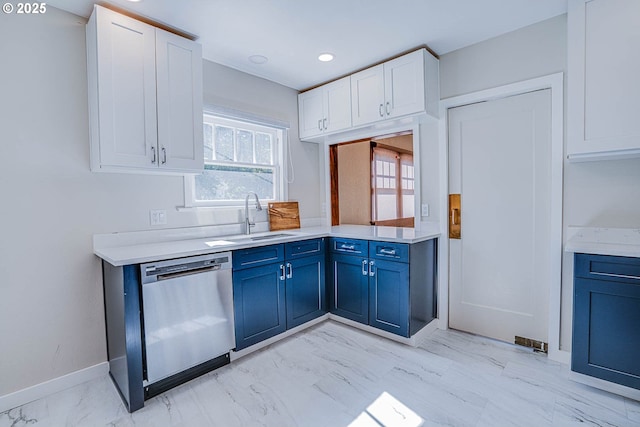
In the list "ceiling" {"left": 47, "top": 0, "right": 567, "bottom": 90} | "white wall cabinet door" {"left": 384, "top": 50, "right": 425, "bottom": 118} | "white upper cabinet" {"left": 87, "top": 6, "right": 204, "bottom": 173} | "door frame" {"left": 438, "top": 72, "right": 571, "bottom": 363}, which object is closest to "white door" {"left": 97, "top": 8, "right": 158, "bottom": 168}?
"white upper cabinet" {"left": 87, "top": 6, "right": 204, "bottom": 173}

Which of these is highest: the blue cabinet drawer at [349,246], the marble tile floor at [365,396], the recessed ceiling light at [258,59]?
the recessed ceiling light at [258,59]

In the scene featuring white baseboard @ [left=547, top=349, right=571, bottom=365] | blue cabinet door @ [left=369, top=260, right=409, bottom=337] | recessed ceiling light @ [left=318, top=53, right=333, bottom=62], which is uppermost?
recessed ceiling light @ [left=318, top=53, right=333, bottom=62]

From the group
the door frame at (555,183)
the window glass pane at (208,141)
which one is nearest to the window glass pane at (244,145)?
the window glass pane at (208,141)

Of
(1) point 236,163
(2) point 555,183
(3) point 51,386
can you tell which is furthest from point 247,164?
(2) point 555,183

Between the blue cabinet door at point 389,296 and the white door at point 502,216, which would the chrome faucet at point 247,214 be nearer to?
the blue cabinet door at point 389,296

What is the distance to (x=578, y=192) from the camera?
7.30 feet

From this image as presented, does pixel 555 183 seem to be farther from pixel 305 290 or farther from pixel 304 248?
pixel 305 290

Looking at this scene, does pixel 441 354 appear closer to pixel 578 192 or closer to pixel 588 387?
pixel 588 387

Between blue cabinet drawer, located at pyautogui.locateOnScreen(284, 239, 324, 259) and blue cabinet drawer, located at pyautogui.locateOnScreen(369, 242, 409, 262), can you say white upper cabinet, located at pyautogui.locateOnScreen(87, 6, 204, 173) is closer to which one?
blue cabinet drawer, located at pyautogui.locateOnScreen(284, 239, 324, 259)

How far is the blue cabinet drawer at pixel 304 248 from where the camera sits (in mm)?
2721

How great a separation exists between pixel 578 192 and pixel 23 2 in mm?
3923

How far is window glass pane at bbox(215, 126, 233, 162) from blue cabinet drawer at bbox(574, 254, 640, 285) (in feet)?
9.42

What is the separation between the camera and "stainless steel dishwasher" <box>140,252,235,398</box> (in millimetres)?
1915

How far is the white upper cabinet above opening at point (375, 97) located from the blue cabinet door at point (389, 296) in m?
1.36
